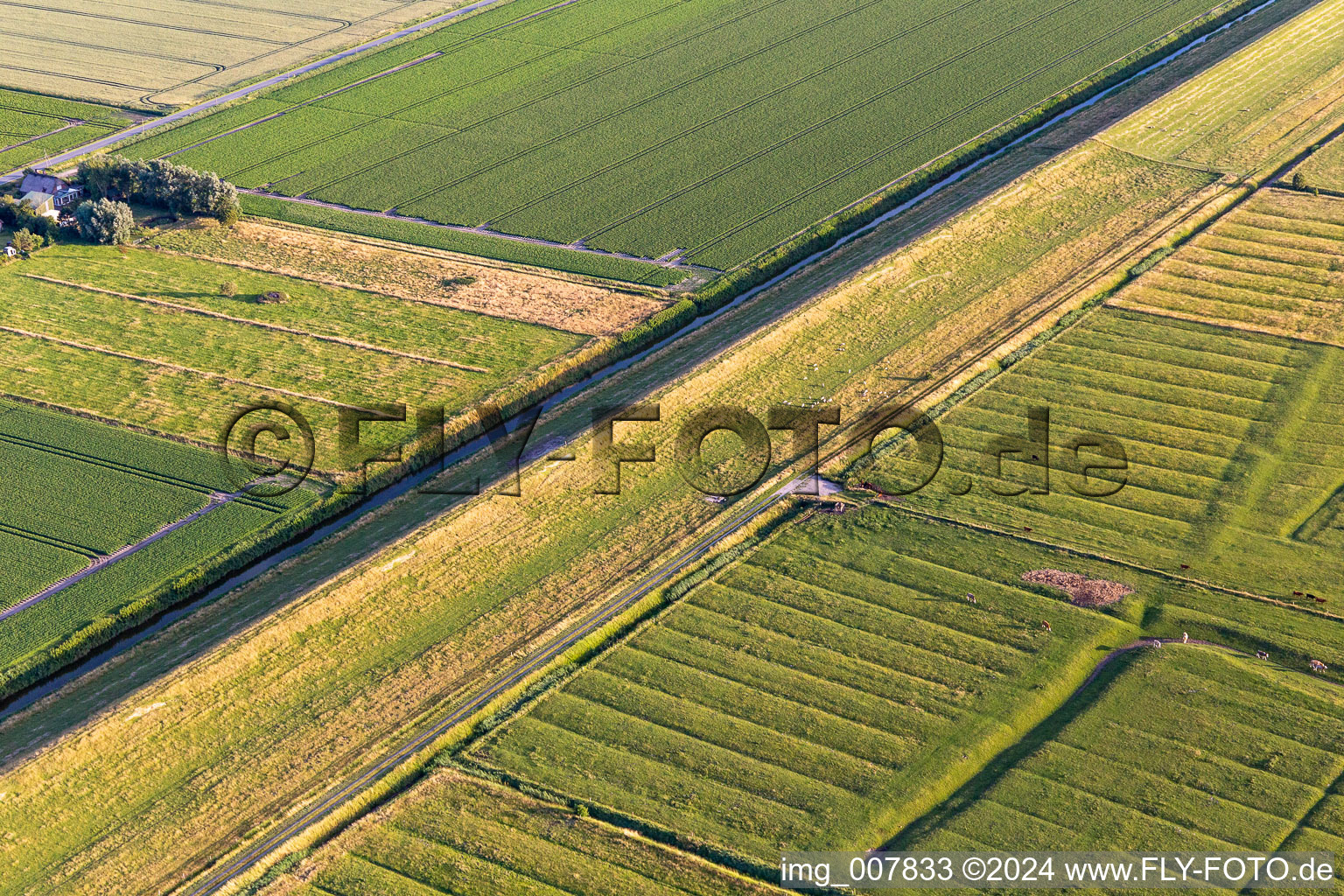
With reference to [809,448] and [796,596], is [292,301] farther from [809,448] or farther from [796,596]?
[796,596]

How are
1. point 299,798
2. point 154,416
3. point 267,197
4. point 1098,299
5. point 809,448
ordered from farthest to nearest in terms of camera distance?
1. point 267,197
2. point 1098,299
3. point 154,416
4. point 809,448
5. point 299,798

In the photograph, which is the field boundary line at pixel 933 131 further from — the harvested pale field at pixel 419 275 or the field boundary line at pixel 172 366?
the field boundary line at pixel 172 366

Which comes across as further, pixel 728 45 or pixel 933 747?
pixel 728 45

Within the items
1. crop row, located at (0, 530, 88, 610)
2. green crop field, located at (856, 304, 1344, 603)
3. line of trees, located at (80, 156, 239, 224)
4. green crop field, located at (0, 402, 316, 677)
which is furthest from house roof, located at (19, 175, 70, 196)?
green crop field, located at (856, 304, 1344, 603)

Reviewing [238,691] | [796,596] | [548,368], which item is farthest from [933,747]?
[548,368]

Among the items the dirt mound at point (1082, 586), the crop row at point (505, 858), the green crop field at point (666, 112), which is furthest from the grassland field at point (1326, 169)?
the crop row at point (505, 858)

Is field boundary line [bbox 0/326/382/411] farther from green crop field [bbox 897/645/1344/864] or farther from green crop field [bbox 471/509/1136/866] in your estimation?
green crop field [bbox 897/645/1344/864]
